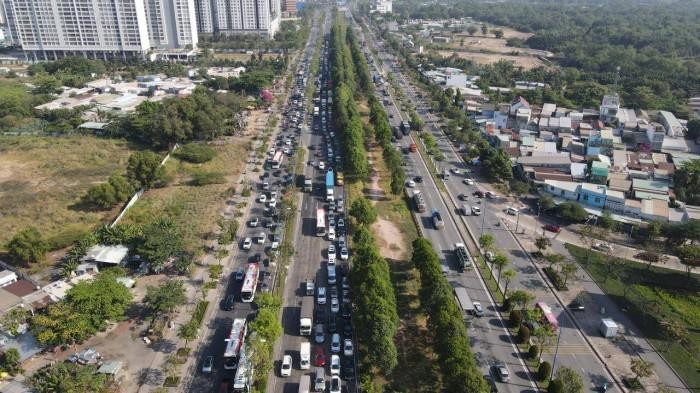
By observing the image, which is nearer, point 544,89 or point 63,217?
point 63,217

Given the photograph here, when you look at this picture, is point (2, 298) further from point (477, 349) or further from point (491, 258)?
point (491, 258)

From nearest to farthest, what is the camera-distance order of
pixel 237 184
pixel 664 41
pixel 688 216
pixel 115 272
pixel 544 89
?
pixel 115 272 → pixel 688 216 → pixel 237 184 → pixel 544 89 → pixel 664 41

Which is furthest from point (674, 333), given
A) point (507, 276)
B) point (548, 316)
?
point (507, 276)

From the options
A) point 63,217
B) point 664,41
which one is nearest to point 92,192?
point 63,217

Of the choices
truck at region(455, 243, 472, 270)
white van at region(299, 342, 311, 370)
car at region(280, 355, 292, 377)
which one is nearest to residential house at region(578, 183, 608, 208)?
truck at region(455, 243, 472, 270)

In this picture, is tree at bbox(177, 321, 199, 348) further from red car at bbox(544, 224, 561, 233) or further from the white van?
red car at bbox(544, 224, 561, 233)

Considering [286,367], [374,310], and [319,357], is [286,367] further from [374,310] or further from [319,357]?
[374,310]
